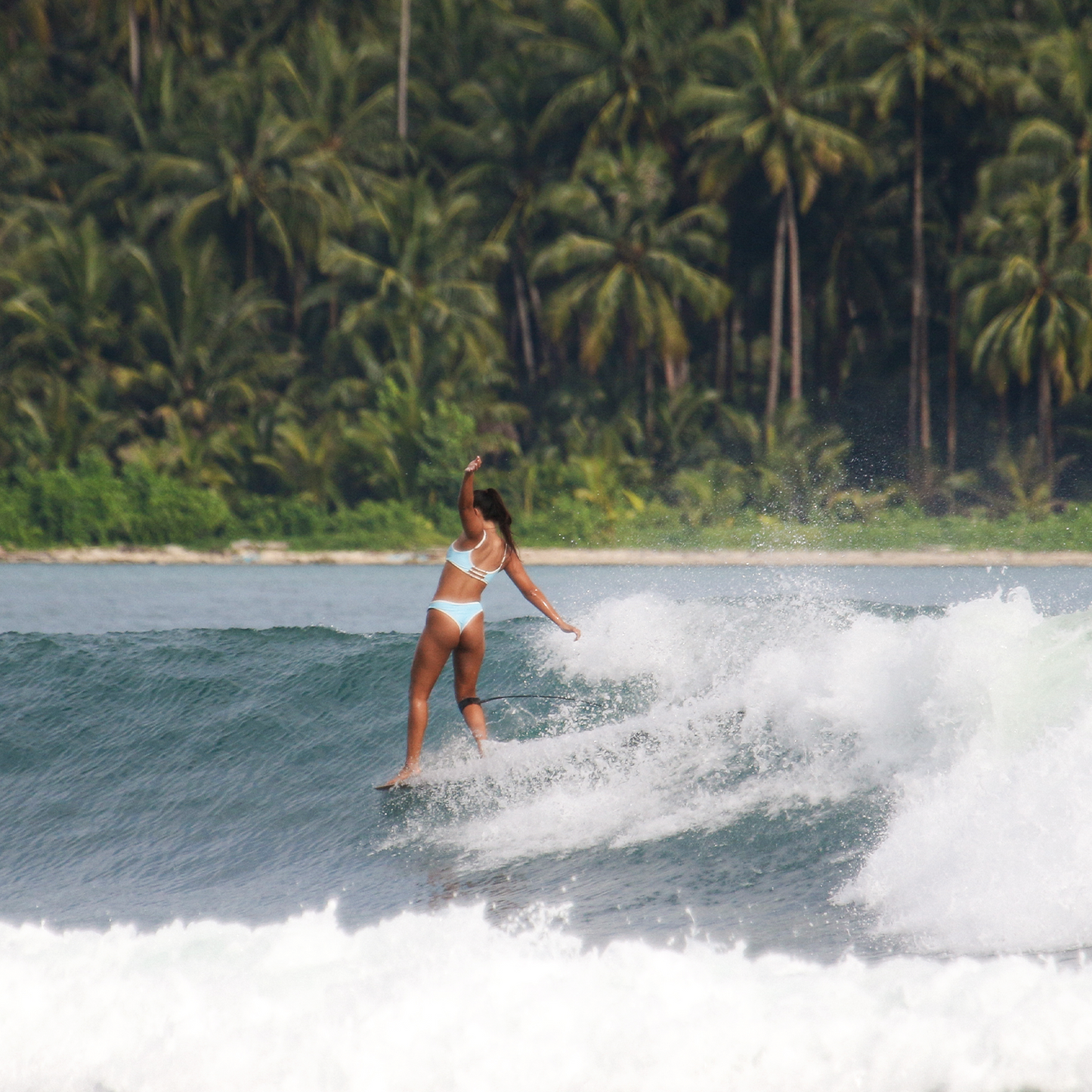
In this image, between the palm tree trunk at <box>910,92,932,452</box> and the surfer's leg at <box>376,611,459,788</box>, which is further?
the palm tree trunk at <box>910,92,932,452</box>

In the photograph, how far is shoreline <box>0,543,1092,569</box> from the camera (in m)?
31.3

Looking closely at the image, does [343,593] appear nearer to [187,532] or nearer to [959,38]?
[187,532]

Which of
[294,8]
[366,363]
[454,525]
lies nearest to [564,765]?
[454,525]

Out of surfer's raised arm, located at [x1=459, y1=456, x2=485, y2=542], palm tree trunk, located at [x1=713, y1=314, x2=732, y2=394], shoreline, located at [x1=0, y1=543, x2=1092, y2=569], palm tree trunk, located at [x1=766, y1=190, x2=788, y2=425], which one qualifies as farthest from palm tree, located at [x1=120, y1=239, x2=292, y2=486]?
surfer's raised arm, located at [x1=459, y1=456, x2=485, y2=542]

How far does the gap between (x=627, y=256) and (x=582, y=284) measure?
139 cm

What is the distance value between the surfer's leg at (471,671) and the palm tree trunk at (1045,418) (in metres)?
29.9

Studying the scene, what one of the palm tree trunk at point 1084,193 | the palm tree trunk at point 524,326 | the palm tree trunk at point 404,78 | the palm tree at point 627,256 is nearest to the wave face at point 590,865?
the palm tree at point 627,256

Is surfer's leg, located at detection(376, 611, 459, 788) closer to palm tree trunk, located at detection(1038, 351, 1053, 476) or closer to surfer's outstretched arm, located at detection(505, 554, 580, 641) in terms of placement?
surfer's outstretched arm, located at detection(505, 554, 580, 641)

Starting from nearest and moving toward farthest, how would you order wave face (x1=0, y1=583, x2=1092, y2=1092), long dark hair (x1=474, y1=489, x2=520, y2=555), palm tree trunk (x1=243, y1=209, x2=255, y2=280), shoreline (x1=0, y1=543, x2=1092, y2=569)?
wave face (x1=0, y1=583, x2=1092, y2=1092) < long dark hair (x1=474, y1=489, x2=520, y2=555) < shoreline (x1=0, y1=543, x2=1092, y2=569) < palm tree trunk (x1=243, y1=209, x2=255, y2=280)

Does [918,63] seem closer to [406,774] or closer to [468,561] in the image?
[468,561]

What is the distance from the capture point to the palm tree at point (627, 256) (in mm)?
33844

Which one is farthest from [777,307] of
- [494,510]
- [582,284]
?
[494,510]

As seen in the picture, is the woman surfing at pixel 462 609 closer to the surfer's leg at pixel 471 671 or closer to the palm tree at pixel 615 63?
the surfer's leg at pixel 471 671

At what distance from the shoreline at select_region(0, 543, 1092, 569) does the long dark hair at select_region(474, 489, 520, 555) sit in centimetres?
2422
